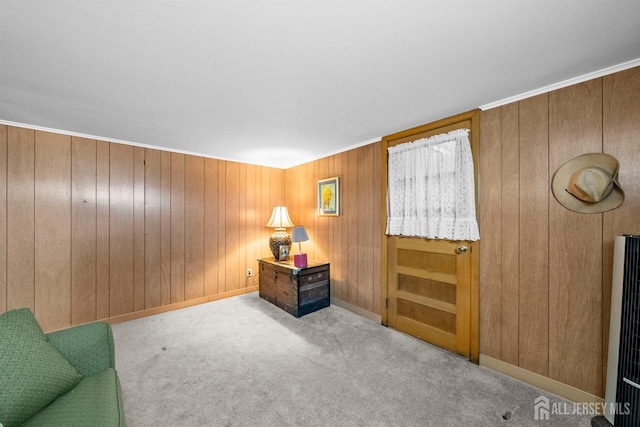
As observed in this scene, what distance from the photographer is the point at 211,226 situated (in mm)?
3709

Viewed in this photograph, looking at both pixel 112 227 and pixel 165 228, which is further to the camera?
pixel 165 228

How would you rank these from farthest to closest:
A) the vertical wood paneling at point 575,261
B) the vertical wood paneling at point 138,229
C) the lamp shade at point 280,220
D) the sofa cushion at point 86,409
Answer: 1. the lamp shade at point 280,220
2. the vertical wood paneling at point 138,229
3. the vertical wood paneling at point 575,261
4. the sofa cushion at point 86,409

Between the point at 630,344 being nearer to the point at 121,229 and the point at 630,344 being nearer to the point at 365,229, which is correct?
the point at 365,229

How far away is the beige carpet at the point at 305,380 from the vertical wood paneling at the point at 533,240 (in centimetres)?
30

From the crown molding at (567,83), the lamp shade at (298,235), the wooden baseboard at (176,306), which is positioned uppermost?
the crown molding at (567,83)

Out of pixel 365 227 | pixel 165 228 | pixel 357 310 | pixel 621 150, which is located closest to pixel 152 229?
pixel 165 228

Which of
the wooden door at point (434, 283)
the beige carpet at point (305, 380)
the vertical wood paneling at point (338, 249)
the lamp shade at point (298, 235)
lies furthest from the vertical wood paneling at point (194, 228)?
the wooden door at point (434, 283)

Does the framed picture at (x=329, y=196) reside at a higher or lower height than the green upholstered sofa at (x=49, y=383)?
higher

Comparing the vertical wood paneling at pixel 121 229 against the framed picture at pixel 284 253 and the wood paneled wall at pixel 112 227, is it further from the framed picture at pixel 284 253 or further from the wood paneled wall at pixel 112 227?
the framed picture at pixel 284 253

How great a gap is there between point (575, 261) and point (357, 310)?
2.17 m

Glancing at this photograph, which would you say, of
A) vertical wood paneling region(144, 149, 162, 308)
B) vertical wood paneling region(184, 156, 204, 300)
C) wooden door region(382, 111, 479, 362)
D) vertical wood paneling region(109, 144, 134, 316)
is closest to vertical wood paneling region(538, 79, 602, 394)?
wooden door region(382, 111, 479, 362)

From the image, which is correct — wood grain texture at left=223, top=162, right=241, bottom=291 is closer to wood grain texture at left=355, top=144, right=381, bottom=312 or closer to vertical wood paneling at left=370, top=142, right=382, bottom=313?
wood grain texture at left=355, top=144, right=381, bottom=312

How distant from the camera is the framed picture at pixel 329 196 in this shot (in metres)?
3.44

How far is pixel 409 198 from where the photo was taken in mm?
2646
